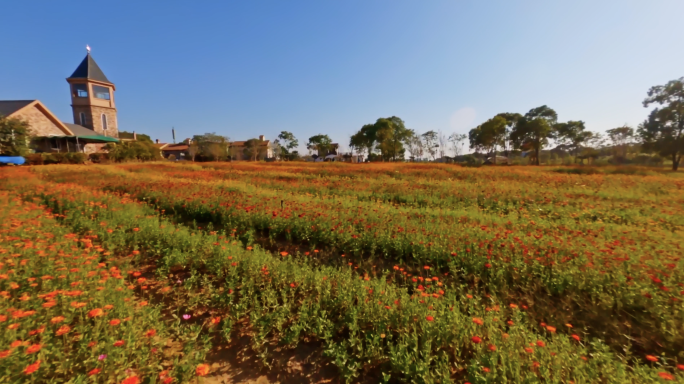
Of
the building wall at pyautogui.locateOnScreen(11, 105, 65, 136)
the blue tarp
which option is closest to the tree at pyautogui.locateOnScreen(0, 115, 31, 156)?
the blue tarp

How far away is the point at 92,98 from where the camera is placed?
131 feet

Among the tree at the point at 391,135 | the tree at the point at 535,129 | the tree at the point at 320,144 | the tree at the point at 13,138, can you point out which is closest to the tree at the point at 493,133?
the tree at the point at 535,129

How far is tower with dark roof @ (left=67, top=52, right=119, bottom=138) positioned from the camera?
39469 millimetres

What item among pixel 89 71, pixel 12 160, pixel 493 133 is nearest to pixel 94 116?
pixel 89 71

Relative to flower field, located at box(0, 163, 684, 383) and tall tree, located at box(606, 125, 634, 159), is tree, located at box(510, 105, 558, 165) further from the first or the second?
flower field, located at box(0, 163, 684, 383)

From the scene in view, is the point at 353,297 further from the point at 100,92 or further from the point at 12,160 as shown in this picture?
the point at 100,92

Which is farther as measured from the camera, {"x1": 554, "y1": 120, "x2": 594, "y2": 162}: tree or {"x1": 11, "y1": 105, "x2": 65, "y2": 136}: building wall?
{"x1": 554, "y1": 120, "x2": 594, "y2": 162}: tree

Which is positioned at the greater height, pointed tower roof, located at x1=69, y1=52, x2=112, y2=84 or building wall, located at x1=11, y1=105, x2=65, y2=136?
pointed tower roof, located at x1=69, y1=52, x2=112, y2=84

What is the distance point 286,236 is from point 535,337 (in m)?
4.35

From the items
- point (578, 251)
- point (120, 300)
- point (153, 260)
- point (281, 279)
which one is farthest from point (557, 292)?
point (153, 260)

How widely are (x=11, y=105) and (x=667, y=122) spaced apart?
71.4 meters

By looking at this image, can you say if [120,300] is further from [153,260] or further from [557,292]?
[557,292]

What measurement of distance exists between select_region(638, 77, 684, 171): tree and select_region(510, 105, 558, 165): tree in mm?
10684

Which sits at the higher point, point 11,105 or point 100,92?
point 100,92
